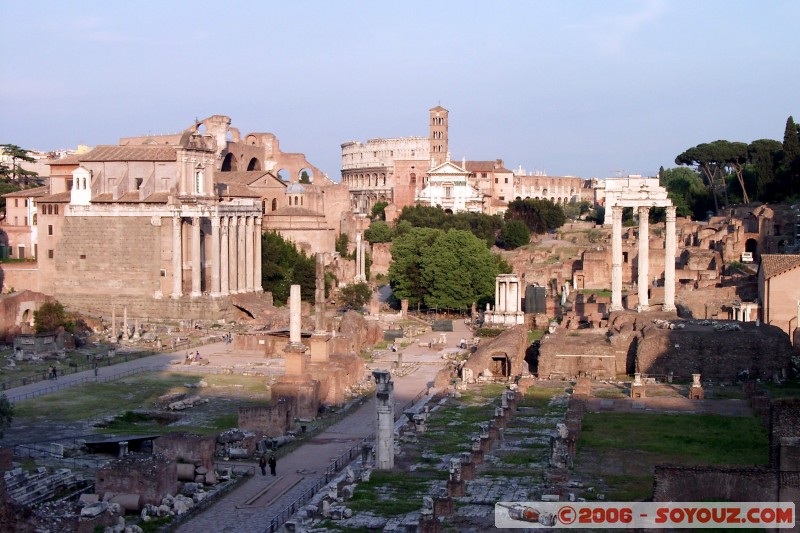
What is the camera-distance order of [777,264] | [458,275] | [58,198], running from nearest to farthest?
[777,264], [58,198], [458,275]

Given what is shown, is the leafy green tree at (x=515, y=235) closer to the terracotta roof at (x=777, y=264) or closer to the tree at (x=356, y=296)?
the tree at (x=356, y=296)

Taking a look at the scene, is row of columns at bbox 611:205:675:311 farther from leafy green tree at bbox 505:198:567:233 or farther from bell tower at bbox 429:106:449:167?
bell tower at bbox 429:106:449:167

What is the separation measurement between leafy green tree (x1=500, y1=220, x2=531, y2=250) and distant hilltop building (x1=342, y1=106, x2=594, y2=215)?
17.4 m

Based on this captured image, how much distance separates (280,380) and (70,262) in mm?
28916

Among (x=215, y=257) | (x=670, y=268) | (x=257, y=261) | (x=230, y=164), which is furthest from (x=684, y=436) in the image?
(x=230, y=164)

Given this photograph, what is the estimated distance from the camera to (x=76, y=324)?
5403 cm

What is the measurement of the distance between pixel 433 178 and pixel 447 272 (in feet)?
163

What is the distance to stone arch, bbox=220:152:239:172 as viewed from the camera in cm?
8565

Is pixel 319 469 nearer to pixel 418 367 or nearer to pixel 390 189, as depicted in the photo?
pixel 418 367

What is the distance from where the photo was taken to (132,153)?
64562 millimetres

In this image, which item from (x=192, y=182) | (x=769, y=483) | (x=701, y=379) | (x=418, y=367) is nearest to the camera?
(x=769, y=483)

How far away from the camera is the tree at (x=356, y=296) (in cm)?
6600

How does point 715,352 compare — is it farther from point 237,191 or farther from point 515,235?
point 515,235

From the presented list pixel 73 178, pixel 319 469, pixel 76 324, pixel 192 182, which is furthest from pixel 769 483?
pixel 73 178
